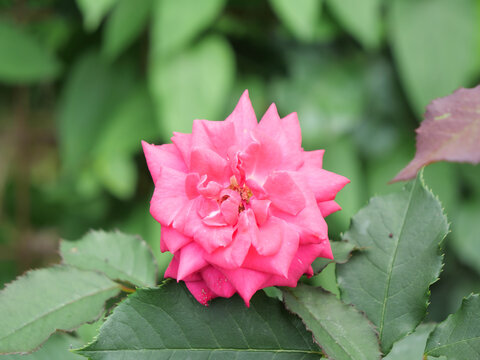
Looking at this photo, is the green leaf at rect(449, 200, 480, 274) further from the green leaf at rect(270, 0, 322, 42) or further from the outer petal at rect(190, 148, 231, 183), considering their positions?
the outer petal at rect(190, 148, 231, 183)

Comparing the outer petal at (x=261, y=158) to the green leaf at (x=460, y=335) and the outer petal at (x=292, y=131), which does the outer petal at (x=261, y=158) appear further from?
the green leaf at (x=460, y=335)

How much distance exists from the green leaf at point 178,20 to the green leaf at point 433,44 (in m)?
0.37

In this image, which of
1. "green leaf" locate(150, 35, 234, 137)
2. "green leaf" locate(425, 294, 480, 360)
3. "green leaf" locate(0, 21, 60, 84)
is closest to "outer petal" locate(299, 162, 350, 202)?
"green leaf" locate(425, 294, 480, 360)

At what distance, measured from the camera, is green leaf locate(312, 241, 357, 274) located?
1.13ft

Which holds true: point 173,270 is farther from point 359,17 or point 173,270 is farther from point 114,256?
point 359,17

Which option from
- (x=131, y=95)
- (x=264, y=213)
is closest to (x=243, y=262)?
(x=264, y=213)

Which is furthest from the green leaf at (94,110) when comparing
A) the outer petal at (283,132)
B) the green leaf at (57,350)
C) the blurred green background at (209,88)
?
the outer petal at (283,132)

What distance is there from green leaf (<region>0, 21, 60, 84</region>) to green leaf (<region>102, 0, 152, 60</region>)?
143mm

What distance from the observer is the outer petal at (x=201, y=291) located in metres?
0.31

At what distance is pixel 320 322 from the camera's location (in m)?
0.32

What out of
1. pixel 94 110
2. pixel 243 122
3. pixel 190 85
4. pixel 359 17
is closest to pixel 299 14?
pixel 359 17

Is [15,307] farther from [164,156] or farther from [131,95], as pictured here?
[131,95]

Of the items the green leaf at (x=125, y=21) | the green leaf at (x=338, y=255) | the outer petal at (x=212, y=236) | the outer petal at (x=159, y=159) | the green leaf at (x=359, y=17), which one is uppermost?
the green leaf at (x=125, y=21)

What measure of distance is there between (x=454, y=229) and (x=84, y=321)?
92cm
